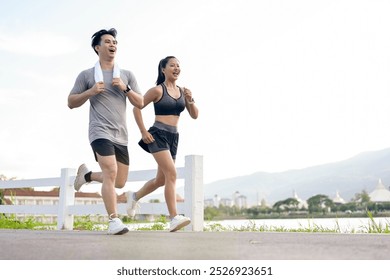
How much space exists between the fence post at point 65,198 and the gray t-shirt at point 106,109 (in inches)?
168

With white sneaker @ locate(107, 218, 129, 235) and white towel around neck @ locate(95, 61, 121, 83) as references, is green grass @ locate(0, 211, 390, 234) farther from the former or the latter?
white towel around neck @ locate(95, 61, 121, 83)

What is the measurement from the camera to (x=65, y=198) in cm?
966

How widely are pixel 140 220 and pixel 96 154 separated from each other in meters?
4.86

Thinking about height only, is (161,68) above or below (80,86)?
above

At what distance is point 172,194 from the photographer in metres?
6.10

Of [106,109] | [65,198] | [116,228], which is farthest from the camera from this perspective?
[65,198]

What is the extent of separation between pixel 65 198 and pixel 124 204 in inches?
85.4

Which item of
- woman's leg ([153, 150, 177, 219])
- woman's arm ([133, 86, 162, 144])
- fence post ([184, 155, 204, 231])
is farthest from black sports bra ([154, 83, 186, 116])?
fence post ([184, 155, 204, 231])

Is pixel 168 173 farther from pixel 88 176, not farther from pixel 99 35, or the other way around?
pixel 99 35

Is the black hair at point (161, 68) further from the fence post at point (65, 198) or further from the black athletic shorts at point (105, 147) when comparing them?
the fence post at point (65, 198)

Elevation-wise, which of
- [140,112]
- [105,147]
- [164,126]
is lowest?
[105,147]

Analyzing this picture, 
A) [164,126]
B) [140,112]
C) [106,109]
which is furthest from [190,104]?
[106,109]

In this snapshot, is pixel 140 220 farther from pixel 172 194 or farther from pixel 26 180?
pixel 172 194
